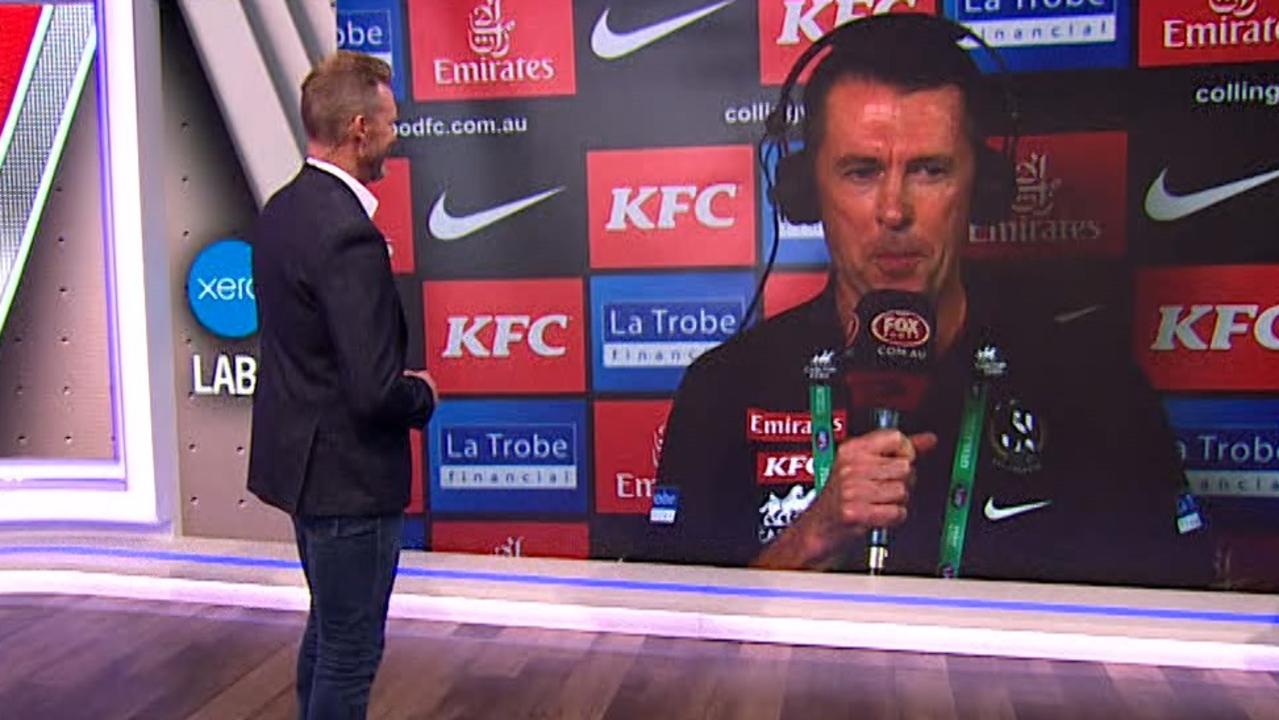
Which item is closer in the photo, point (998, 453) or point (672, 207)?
point (998, 453)

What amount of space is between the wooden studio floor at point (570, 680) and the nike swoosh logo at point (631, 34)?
1709 millimetres

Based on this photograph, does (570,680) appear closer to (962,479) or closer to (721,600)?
(721,600)

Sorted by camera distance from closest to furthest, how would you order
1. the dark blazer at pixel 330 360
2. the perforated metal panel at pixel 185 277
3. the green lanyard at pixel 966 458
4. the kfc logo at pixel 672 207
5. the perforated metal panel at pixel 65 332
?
the dark blazer at pixel 330 360
the green lanyard at pixel 966 458
the kfc logo at pixel 672 207
the perforated metal panel at pixel 185 277
the perforated metal panel at pixel 65 332

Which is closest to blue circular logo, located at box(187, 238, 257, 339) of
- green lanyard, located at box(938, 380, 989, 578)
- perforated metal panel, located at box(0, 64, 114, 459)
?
perforated metal panel, located at box(0, 64, 114, 459)

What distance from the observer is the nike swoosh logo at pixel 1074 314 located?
3.30 metres

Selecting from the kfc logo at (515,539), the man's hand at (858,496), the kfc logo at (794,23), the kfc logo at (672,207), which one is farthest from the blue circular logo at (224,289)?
the man's hand at (858,496)

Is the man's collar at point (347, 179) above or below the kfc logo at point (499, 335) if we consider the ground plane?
above

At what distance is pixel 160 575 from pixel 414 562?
0.90 meters

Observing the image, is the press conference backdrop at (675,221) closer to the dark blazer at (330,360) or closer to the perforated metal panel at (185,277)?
the perforated metal panel at (185,277)

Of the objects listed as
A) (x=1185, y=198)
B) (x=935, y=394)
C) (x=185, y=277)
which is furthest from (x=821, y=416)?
(x=185, y=277)

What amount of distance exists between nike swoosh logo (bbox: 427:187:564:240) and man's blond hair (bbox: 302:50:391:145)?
5.21 feet

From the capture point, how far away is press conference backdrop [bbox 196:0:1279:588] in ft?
10.6

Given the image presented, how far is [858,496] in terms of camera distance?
11.4 ft

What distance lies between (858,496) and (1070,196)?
1011mm
